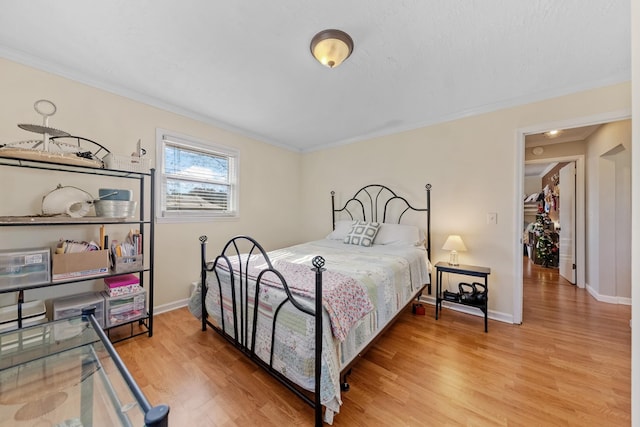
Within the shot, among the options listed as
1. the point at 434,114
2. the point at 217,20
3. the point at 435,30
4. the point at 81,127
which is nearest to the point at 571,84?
the point at 434,114

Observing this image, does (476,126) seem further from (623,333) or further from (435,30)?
(623,333)

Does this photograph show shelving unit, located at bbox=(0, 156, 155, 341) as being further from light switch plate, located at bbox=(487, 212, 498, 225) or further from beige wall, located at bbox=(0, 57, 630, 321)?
light switch plate, located at bbox=(487, 212, 498, 225)

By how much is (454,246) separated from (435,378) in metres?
1.39

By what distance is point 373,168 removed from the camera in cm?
346

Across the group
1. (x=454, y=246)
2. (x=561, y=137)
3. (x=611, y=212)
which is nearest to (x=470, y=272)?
(x=454, y=246)

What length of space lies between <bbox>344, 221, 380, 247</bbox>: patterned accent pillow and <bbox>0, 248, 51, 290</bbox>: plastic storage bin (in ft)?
8.89

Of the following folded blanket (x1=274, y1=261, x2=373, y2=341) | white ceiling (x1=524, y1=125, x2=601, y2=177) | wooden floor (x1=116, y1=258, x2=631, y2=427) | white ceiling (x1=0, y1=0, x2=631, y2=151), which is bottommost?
wooden floor (x1=116, y1=258, x2=631, y2=427)

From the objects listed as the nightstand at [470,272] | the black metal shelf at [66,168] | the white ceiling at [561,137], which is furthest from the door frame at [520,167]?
the black metal shelf at [66,168]

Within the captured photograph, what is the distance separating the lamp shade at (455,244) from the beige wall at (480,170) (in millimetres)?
236

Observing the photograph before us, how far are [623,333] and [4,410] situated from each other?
4334 mm

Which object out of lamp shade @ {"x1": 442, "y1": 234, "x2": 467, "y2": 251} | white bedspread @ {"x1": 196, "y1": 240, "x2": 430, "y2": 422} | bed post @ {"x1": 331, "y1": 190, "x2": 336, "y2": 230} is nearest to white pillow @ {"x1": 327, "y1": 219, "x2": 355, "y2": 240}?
bed post @ {"x1": 331, "y1": 190, "x2": 336, "y2": 230}

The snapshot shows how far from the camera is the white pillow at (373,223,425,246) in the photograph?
2812 mm

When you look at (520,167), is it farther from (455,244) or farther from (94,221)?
(94,221)

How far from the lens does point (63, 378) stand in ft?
3.80
